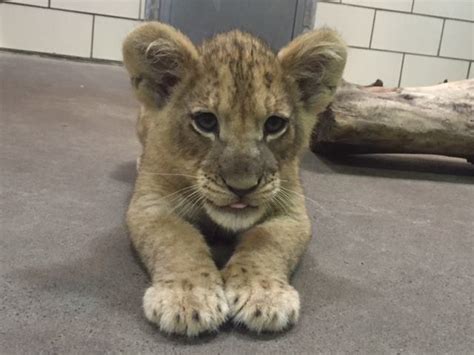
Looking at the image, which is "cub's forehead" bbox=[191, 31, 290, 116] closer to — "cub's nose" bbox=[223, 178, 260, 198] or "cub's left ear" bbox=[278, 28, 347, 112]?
"cub's left ear" bbox=[278, 28, 347, 112]

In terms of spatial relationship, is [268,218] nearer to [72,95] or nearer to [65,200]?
[65,200]

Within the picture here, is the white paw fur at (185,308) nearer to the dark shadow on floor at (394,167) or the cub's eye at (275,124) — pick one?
the cub's eye at (275,124)

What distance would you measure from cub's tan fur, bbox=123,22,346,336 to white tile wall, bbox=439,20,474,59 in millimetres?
3954

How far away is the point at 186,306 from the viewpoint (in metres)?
1.16

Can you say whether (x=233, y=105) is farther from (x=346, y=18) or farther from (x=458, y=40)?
(x=458, y=40)

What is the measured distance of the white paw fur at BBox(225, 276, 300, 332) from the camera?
1177 mm

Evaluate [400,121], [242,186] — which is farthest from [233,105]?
[400,121]

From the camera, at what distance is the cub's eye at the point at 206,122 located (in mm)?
1450

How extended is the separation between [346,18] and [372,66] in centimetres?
52

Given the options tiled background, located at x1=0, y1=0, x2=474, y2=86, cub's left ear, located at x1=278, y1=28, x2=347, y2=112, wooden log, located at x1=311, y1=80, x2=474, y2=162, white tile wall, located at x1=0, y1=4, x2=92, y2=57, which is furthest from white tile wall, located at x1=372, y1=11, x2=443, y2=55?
cub's left ear, located at x1=278, y1=28, x2=347, y2=112

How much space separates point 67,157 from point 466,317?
5.53 feet

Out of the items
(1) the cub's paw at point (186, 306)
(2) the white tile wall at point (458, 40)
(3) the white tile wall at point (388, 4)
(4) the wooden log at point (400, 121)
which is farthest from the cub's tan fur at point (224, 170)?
(2) the white tile wall at point (458, 40)

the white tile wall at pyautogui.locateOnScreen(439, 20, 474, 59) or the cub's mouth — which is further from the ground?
the white tile wall at pyautogui.locateOnScreen(439, 20, 474, 59)

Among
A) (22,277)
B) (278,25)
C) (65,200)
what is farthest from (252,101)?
(278,25)
